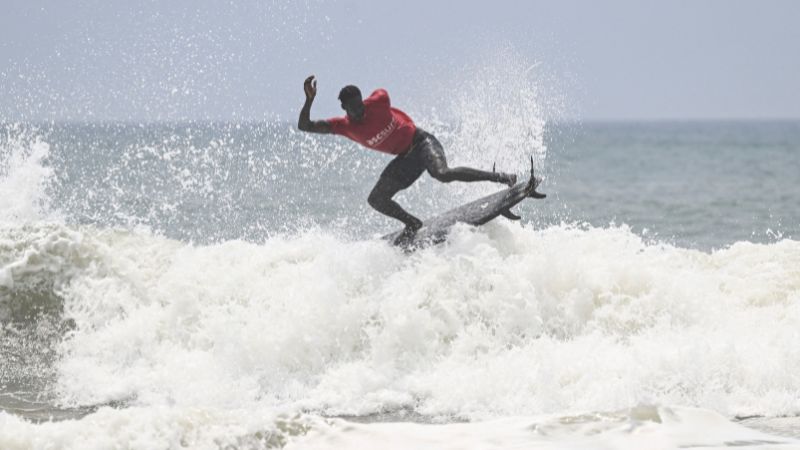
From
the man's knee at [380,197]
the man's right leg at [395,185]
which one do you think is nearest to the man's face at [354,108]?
the man's right leg at [395,185]

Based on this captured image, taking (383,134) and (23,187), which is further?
(23,187)

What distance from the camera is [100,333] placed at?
8.62 meters

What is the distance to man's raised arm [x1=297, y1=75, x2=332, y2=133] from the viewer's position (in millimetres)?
Result: 7844

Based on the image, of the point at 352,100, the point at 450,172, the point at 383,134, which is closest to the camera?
the point at 352,100

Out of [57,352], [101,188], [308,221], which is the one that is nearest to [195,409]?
[57,352]

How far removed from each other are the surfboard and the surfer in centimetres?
9

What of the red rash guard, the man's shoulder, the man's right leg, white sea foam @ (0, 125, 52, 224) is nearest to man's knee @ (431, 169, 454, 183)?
the man's right leg

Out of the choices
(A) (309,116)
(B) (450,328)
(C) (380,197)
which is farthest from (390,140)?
(B) (450,328)

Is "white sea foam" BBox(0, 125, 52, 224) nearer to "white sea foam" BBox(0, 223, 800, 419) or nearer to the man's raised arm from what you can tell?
"white sea foam" BBox(0, 223, 800, 419)

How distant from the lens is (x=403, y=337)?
7.59 m

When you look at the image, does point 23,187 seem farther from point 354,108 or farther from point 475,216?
point 475,216

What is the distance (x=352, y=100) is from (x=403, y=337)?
1949 mm

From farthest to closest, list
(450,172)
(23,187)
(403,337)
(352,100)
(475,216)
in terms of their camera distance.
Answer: (23,187) < (475,216) < (450,172) < (352,100) < (403,337)

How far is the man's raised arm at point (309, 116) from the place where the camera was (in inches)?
309
